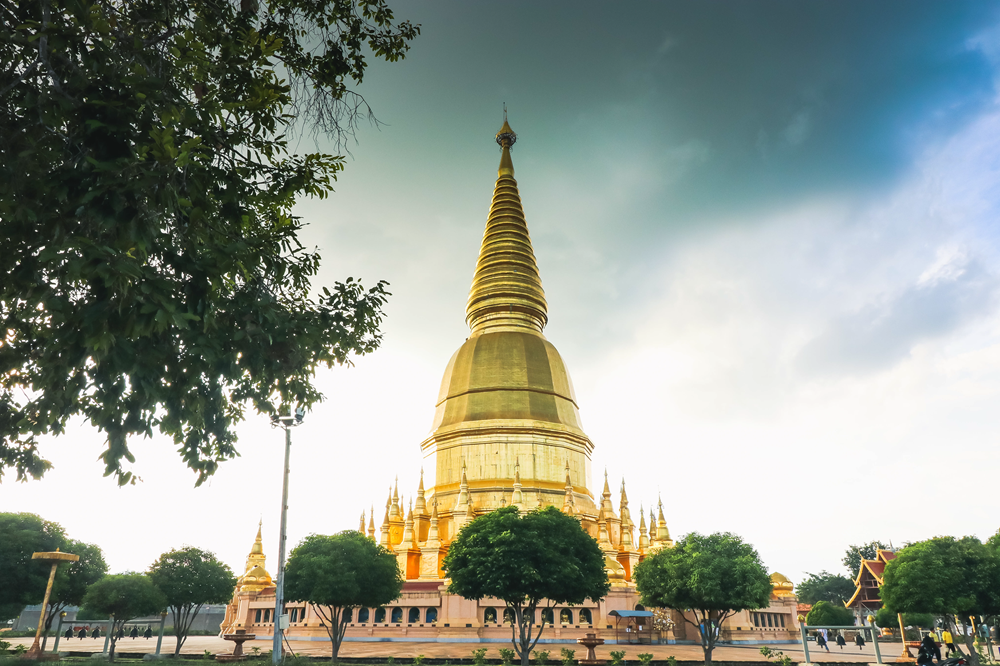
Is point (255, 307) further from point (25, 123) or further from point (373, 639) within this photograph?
point (373, 639)

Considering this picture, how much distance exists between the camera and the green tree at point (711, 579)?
26.0 metres

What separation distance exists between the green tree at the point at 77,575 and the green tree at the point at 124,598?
4895 millimetres

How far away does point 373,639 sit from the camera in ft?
111

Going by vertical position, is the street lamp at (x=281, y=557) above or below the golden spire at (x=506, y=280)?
below

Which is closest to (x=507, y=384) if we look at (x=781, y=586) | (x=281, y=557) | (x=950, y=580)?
(x=781, y=586)

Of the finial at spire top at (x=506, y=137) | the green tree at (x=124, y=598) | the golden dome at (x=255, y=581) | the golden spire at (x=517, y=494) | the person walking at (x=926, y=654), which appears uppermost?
the finial at spire top at (x=506, y=137)

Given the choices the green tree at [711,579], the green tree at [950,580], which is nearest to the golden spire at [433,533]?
the green tree at [711,579]

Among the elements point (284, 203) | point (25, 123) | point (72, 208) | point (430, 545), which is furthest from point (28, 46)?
point (430, 545)

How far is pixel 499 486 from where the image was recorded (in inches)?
1706

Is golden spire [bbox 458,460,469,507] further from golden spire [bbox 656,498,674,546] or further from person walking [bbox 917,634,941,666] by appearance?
person walking [bbox 917,634,941,666]

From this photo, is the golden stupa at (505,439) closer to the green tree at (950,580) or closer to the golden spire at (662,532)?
the golden spire at (662,532)

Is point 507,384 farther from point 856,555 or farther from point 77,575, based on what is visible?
point 856,555

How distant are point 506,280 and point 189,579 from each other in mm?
30936

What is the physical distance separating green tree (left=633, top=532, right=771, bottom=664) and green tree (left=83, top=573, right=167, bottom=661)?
21552 mm
